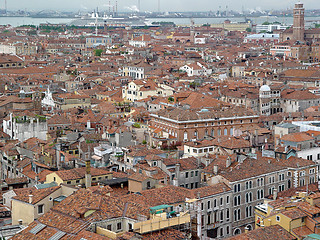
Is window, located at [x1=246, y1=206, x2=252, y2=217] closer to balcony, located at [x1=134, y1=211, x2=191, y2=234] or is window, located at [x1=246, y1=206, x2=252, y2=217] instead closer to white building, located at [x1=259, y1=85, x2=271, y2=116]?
balcony, located at [x1=134, y1=211, x2=191, y2=234]

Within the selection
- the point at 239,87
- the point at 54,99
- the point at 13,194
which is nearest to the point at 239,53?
the point at 239,87

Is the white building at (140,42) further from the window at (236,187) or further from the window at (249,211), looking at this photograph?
the window at (236,187)

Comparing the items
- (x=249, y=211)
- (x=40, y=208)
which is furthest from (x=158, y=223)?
(x=249, y=211)

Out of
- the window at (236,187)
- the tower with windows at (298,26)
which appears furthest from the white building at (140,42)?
the window at (236,187)

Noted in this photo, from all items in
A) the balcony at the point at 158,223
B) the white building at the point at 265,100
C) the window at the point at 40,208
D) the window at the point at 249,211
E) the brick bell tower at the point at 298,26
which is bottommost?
the window at the point at 249,211

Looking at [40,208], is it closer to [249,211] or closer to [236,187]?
[236,187]

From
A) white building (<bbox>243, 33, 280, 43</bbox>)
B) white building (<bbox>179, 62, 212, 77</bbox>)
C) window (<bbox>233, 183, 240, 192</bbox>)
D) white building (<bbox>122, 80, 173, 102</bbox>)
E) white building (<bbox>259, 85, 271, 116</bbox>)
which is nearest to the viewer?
window (<bbox>233, 183, 240, 192</bbox>)

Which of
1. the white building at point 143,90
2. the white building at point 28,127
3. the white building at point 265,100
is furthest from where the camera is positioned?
the white building at point 143,90

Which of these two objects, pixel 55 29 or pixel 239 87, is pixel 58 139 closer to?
pixel 239 87

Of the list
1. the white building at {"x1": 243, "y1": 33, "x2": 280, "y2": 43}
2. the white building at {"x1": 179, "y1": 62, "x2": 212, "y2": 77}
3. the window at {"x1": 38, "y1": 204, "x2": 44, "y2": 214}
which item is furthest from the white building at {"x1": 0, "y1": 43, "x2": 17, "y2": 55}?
the window at {"x1": 38, "y1": 204, "x2": 44, "y2": 214}

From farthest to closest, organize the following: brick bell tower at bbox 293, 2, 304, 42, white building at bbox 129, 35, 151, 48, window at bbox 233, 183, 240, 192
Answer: white building at bbox 129, 35, 151, 48
brick bell tower at bbox 293, 2, 304, 42
window at bbox 233, 183, 240, 192

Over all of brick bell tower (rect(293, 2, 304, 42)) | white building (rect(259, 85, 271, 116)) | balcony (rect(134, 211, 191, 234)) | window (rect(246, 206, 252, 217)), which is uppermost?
brick bell tower (rect(293, 2, 304, 42))
